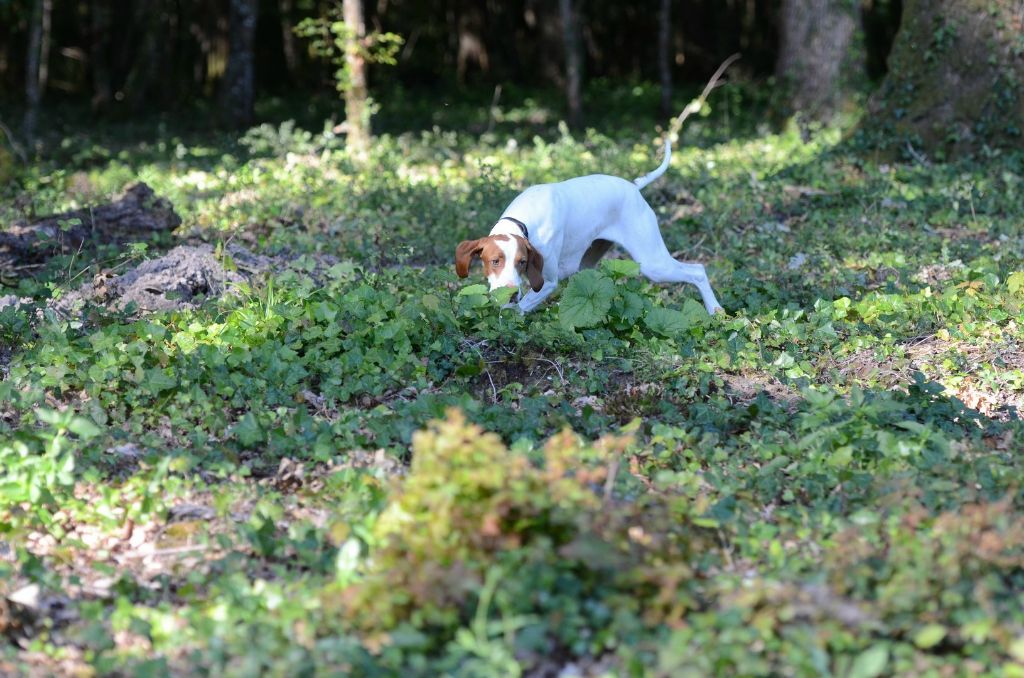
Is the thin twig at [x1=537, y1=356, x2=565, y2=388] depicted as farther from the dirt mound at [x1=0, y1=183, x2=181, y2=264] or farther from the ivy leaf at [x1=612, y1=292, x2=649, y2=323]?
the dirt mound at [x1=0, y1=183, x2=181, y2=264]

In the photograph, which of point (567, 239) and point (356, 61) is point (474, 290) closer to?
point (567, 239)

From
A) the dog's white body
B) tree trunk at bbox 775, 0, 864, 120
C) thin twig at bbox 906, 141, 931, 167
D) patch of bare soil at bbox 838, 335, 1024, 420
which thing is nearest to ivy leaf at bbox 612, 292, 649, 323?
the dog's white body

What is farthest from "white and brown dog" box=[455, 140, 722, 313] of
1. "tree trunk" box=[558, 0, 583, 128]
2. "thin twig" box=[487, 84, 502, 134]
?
"tree trunk" box=[558, 0, 583, 128]

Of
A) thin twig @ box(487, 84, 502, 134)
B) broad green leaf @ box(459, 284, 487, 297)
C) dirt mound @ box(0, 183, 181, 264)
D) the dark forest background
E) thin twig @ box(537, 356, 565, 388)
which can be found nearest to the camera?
thin twig @ box(537, 356, 565, 388)

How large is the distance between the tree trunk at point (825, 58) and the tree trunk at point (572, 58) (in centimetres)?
335

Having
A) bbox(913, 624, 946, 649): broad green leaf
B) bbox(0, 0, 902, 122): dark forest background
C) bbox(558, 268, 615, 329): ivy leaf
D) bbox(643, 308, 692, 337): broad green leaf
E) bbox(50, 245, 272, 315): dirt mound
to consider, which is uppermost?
bbox(913, 624, 946, 649): broad green leaf

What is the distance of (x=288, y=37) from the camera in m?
29.6

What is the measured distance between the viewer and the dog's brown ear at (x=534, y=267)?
6.34 m

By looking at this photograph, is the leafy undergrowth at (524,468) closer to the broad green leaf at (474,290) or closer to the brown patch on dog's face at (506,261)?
the broad green leaf at (474,290)

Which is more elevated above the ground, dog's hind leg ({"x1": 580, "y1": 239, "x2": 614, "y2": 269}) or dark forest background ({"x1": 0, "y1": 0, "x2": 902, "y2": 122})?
dog's hind leg ({"x1": 580, "y1": 239, "x2": 614, "y2": 269})

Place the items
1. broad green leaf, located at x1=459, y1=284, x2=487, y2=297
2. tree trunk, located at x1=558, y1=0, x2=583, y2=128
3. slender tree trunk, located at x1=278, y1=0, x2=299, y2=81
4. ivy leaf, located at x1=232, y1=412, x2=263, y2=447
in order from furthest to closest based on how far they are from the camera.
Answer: slender tree trunk, located at x1=278, y1=0, x2=299, y2=81
tree trunk, located at x1=558, y1=0, x2=583, y2=128
broad green leaf, located at x1=459, y1=284, x2=487, y2=297
ivy leaf, located at x1=232, y1=412, x2=263, y2=447

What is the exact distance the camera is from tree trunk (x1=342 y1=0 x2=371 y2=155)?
42.1 feet

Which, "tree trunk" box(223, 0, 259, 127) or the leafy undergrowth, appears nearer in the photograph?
the leafy undergrowth

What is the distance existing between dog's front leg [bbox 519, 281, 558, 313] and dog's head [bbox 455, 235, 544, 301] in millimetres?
191
